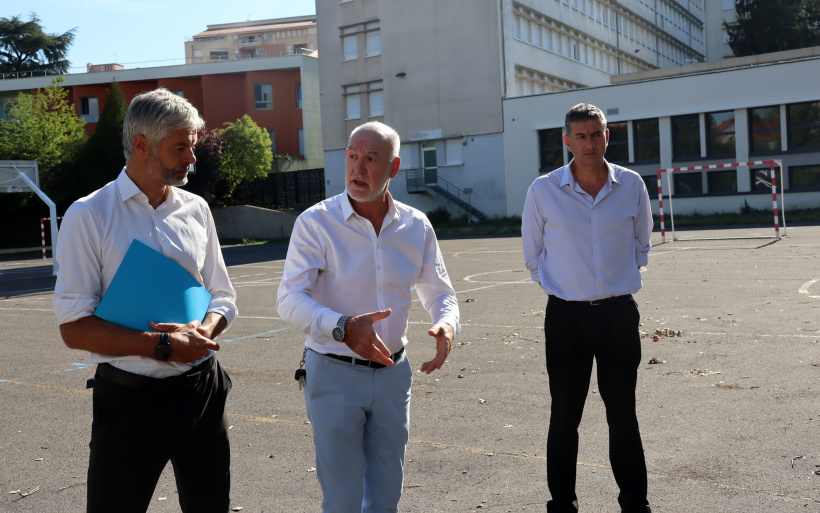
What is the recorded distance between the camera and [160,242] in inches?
131

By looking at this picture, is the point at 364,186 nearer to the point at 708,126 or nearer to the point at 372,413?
the point at 372,413

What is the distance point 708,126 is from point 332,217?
4215cm

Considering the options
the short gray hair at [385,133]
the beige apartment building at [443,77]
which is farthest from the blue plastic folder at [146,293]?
the beige apartment building at [443,77]

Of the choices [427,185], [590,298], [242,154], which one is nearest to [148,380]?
[590,298]

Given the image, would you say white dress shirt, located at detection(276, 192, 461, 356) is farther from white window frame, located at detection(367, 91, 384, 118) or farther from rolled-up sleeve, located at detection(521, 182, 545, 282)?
white window frame, located at detection(367, 91, 384, 118)

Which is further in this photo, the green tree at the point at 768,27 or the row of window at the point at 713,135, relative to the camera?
the green tree at the point at 768,27

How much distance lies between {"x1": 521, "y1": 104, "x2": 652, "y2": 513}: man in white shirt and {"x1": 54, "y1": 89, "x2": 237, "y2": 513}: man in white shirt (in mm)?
2059

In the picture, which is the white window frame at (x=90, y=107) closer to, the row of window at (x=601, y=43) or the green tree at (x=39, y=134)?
the green tree at (x=39, y=134)

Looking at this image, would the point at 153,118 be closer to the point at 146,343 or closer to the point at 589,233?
the point at 146,343

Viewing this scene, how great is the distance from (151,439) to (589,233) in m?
2.71

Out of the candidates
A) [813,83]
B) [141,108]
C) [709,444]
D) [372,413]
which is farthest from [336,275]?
[813,83]

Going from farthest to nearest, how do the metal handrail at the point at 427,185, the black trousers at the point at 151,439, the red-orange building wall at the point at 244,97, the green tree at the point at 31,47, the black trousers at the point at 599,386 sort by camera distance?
1. the green tree at the point at 31,47
2. the red-orange building wall at the point at 244,97
3. the metal handrail at the point at 427,185
4. the black trousers at the point at 599,386
5. the black trousers at the point at 151,439

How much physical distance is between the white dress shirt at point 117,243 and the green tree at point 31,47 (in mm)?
81763

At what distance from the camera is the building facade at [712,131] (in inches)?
1590
